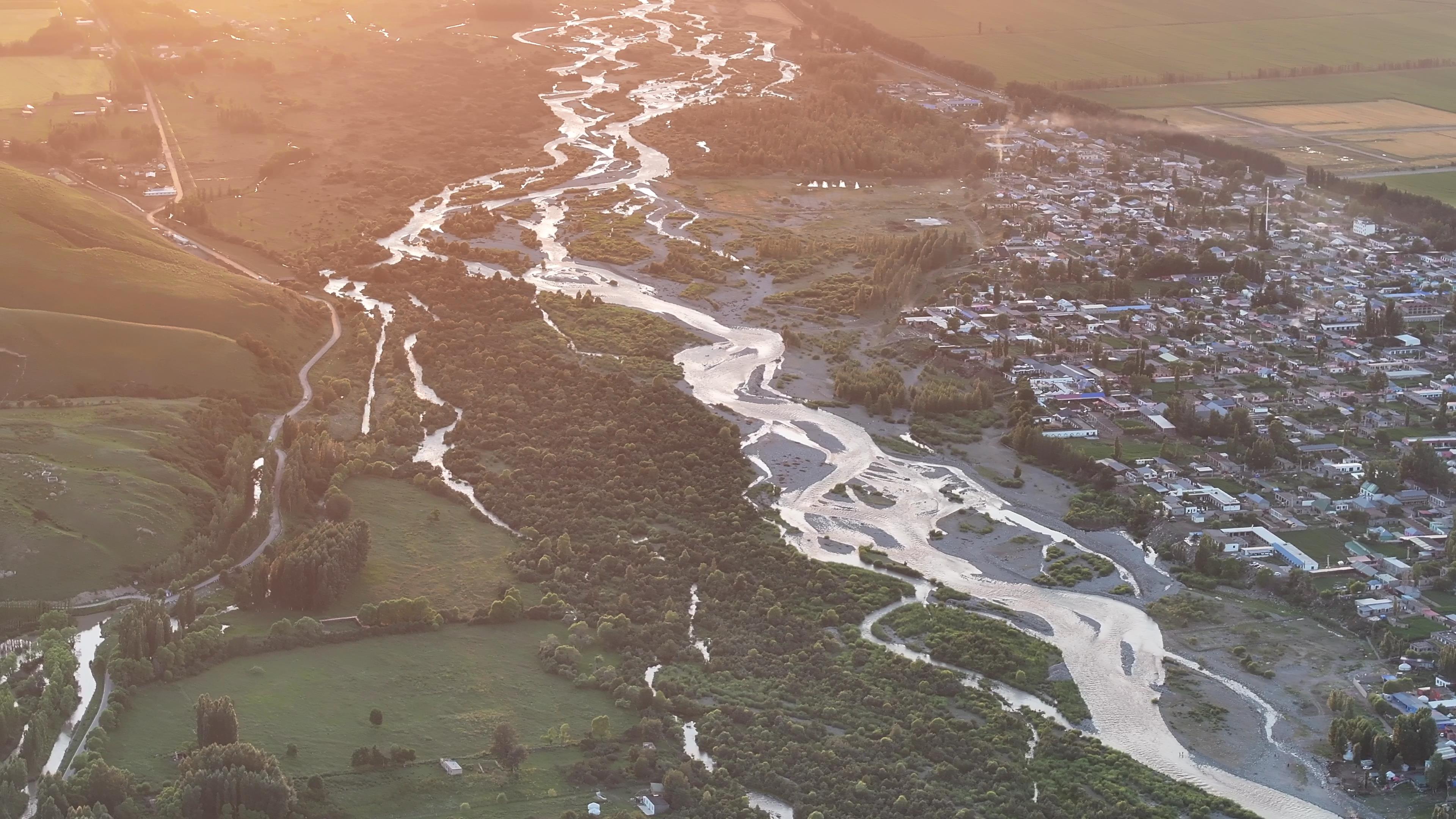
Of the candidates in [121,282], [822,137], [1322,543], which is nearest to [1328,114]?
[822,137]

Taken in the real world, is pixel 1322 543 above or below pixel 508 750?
above

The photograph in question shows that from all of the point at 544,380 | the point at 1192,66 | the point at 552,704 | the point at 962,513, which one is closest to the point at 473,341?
the point at 544,380

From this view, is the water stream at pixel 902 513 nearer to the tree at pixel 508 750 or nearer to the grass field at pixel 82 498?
the tree at pixel 508 750

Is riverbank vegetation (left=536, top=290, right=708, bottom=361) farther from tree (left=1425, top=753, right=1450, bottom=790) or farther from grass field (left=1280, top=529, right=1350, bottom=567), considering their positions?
tree (left=1425, top=753, right=1450, bottom=790)

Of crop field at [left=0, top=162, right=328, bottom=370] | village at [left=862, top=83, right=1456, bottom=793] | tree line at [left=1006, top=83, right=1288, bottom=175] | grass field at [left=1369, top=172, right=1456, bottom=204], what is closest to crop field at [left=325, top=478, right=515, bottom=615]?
crop field at [left=0, top=162, right=328, bottom=370]

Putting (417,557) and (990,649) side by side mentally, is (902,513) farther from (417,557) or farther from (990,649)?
(417,557)

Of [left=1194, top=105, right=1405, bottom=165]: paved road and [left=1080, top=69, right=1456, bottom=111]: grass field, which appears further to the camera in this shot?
[left=1080, top=69, right=1456, bottom=111]: grass field

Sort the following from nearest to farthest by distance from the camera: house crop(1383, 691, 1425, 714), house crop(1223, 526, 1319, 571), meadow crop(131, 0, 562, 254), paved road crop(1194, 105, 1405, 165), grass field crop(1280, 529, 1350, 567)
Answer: house crop(1383, 691, 1425, 714) < house crop(1223, 526, 1319, 571) < grass field crop(1280, 529, 1350, 567) < meadow crop(131, 0, 562, 254) < paved road crop(1194, 105, 1405, 165)
